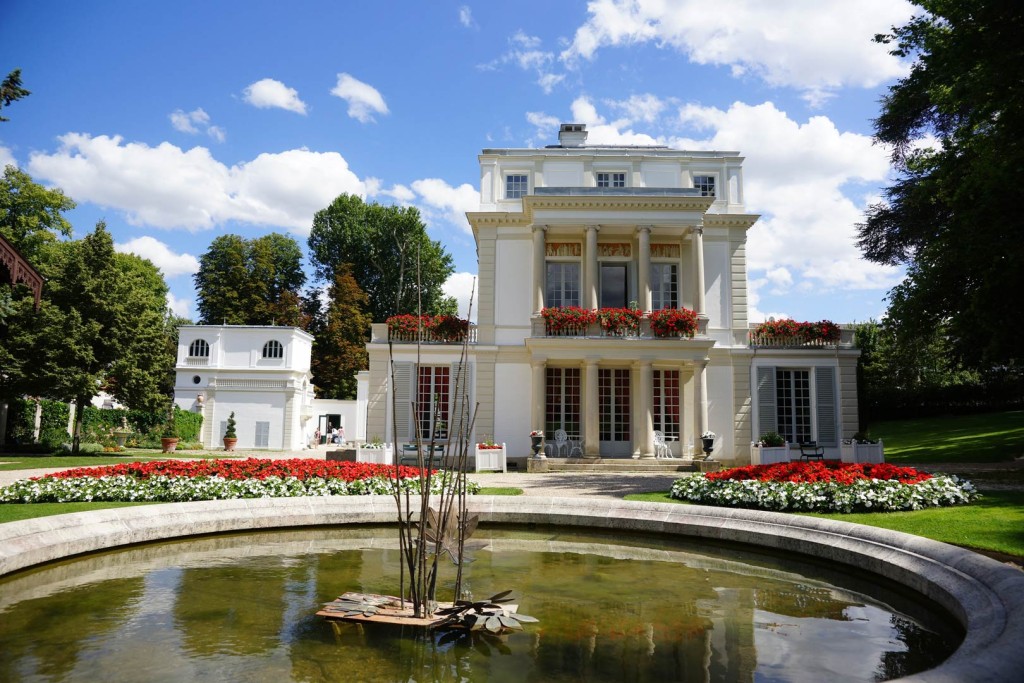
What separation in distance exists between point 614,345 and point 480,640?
17663 mm

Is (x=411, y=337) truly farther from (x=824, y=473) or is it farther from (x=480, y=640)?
(x=480, y=640)

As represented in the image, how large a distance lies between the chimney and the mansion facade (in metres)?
2.81

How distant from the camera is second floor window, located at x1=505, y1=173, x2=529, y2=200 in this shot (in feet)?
83.5

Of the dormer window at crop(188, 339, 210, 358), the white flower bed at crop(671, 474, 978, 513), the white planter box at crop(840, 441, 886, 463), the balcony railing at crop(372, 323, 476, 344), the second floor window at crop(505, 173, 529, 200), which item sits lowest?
the white flower bed at crop(671, 474, 978, 513)

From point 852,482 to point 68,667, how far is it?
10.4 meters

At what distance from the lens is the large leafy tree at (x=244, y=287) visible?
163 ft

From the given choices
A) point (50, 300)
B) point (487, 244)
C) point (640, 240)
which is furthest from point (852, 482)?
point (50, 300)

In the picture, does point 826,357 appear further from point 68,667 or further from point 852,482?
point 68,667

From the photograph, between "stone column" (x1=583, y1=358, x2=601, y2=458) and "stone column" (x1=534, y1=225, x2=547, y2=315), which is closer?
"stone column" (x1=583, y1=358, x2=601, y2=458)

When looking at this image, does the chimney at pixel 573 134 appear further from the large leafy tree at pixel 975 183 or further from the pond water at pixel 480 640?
the pond water at pixel 480 640

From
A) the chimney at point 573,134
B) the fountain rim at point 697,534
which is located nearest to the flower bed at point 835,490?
the fountain rim at point 697,534

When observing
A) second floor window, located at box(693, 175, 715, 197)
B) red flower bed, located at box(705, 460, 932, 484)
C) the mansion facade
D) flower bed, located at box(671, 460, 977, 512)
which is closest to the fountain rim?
flower bed, located at box(671, 460, 977, 512)

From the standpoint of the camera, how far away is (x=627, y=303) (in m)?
24.7

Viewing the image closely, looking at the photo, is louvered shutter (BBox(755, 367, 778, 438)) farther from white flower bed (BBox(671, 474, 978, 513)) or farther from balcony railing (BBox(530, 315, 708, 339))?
white flower bed (BBox(671, 474, 978, 513))
